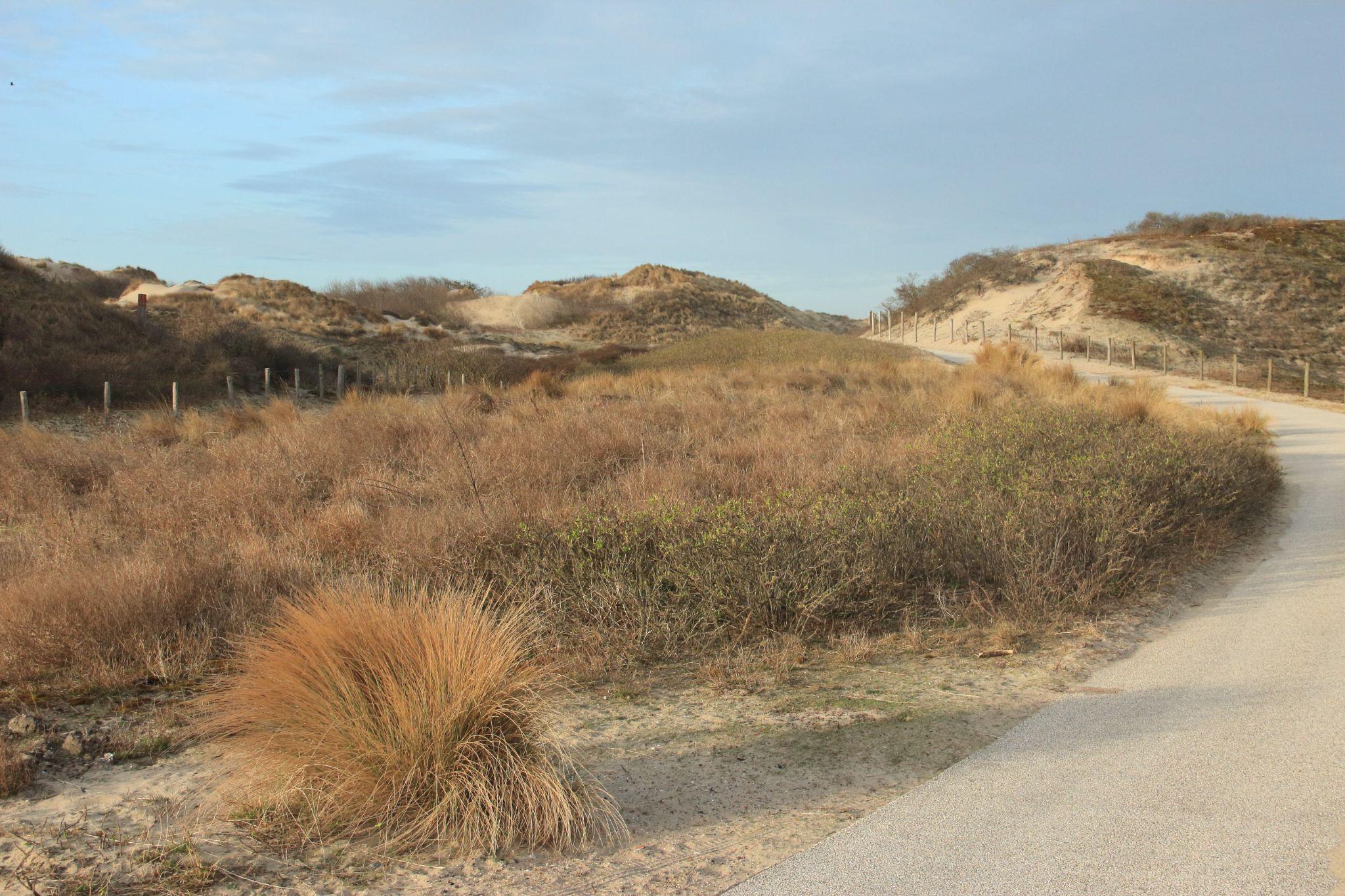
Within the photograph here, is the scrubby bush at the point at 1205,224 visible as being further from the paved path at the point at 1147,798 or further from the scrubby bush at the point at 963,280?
the paved path at the point at 1147,798

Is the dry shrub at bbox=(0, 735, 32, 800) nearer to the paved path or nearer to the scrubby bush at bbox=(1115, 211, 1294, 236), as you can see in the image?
the paved path

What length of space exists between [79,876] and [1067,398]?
16.1 metres

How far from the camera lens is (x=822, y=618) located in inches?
232

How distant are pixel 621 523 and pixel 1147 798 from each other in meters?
3.91

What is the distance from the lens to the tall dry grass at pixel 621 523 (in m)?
5.67

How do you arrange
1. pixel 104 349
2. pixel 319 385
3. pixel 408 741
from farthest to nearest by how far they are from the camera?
pixel 319 385
pixel 104 349
pixel 408 741

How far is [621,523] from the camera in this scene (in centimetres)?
660

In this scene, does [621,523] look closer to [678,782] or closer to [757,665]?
[757,665]

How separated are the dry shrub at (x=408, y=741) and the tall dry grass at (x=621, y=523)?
1.83m

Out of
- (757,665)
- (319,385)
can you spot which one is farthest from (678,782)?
(319,385)

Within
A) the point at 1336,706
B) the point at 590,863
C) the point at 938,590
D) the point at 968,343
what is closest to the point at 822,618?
the point at 938,590

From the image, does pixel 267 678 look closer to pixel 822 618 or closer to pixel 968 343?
pixel 822 618

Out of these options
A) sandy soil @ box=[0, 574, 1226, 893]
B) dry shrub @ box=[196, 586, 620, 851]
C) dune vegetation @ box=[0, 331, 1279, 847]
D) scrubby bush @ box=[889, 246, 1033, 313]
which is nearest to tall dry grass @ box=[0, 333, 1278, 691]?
dune vegetation @ box=[0, 331, 1279, 847]

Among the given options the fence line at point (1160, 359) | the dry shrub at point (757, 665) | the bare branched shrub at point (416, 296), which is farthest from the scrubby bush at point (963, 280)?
the dry shrub at point (757, 665)
